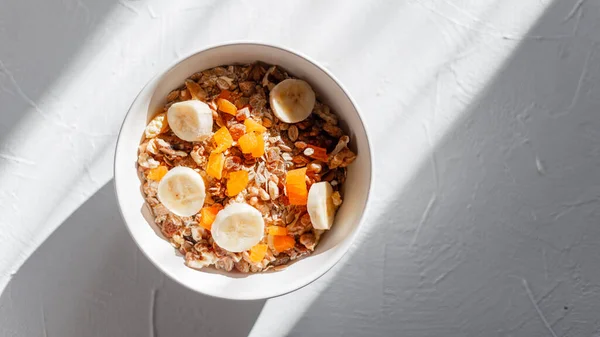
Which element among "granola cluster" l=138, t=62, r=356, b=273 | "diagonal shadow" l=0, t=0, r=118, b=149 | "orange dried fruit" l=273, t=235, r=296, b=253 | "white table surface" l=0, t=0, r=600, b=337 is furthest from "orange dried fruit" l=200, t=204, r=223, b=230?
"diagonal shadow" l=0, t=0, r=118, b=149

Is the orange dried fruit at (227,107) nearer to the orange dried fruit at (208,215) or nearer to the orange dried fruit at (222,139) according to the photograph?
the orange dried fruit at (222,139)

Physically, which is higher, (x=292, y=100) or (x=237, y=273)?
(x=292, y=100)

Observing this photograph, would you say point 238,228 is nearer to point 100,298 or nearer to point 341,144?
point 341,144

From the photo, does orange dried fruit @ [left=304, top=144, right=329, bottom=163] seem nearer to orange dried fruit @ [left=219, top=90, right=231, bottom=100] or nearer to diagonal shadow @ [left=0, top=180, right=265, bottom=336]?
orange dried fruit @ [left=219, top=90, right=231, bottom=100]

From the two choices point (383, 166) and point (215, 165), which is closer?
point (215, 165)

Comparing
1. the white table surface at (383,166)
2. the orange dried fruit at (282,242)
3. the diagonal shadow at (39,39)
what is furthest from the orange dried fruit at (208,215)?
the diagonal shadow at (39,39)

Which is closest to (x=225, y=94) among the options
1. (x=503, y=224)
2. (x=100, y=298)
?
(x=100, y=298)
